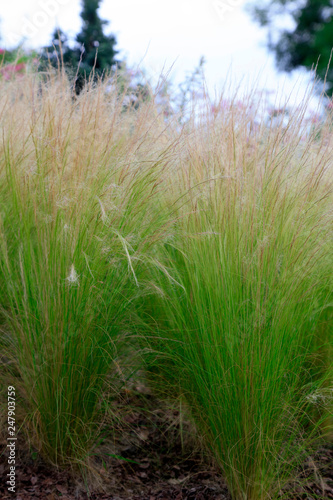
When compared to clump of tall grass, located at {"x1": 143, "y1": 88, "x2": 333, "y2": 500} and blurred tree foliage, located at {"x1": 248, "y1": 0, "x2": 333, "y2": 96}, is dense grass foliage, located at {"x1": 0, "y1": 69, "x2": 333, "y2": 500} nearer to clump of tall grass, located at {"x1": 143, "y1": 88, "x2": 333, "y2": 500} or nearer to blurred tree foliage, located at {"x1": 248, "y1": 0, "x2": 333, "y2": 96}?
clump of tall grass, located at {"x1": 143, "y1": 88, "x2": 333, "y2": 500}

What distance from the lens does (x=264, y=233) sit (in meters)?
2.03

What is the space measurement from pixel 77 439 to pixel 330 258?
5.15 ft

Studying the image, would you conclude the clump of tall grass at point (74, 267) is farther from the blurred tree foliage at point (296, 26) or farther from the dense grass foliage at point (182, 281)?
the blurred tree foliage at point (296, 26)

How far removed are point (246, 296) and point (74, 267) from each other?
748mm

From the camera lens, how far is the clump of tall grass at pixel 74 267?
2029mm

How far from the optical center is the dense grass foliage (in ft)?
6.48

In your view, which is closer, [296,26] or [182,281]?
[182,281]

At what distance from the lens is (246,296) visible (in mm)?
1962

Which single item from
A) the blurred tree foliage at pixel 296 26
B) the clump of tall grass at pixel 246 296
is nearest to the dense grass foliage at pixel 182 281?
the clump of tall grass at pixel 246 296

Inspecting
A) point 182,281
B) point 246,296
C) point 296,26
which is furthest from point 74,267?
point 296,26

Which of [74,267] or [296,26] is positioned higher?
[296,26]

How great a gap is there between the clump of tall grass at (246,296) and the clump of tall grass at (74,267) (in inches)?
8.8

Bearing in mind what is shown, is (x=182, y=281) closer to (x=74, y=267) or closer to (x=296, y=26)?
(x=74, y=267)

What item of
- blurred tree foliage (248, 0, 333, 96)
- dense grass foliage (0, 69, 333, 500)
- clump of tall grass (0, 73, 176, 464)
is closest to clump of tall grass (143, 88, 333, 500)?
dense grass foliage (0, 69, 333, 500)
